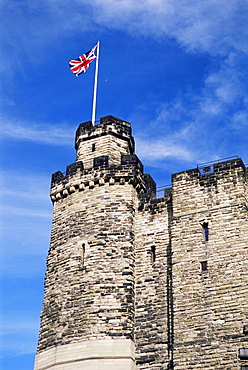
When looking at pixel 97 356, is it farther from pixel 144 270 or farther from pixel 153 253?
pixel 153 253

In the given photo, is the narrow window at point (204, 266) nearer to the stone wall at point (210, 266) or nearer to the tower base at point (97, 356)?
the stone wall at point (210, 266)

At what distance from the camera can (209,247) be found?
74.4 feet

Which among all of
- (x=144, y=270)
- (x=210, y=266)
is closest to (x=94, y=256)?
(x=144, y=270)

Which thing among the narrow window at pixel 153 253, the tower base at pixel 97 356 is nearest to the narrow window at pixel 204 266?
the narrow window at pixel 153 253

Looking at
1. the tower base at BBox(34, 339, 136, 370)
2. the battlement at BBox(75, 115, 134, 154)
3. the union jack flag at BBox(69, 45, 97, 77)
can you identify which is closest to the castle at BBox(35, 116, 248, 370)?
the tower base at BBox(34, 339, 136, 370)

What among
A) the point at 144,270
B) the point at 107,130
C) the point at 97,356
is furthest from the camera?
the point at 107,130

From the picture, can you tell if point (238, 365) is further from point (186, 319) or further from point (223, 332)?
point (186, 319)

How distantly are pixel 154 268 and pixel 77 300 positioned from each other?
11.7 ft

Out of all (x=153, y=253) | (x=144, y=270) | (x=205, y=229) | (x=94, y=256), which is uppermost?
(x=205, y=229)

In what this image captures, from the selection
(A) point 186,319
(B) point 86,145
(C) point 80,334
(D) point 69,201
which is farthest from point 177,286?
(B) point 86,145

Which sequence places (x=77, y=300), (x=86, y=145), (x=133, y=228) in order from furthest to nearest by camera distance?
(x=86, y=145), (x=133, y=228), (x=77, y=300)

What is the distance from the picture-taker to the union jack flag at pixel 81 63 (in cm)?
2947

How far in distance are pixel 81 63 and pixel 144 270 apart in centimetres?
1214

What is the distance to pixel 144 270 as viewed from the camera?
2384cm
